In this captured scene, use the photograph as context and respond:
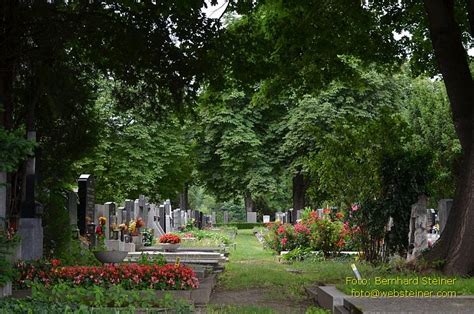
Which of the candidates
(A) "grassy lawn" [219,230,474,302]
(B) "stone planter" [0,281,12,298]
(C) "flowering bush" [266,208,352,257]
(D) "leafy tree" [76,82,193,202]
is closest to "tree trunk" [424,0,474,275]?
(A) "grassy lawn" [219,230,474,302]

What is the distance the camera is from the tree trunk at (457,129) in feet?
36.2

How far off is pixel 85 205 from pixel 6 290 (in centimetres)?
766

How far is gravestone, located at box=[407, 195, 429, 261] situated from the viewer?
42.5 ft

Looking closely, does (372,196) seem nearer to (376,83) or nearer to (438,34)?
(438,34)

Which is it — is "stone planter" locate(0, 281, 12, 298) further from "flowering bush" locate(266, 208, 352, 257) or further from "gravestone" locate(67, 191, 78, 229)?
"flowering bush" locate(266, 208, 352, 257)

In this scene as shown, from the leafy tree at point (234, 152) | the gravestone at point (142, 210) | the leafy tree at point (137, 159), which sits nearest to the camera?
the gravestone at point (142, 210)

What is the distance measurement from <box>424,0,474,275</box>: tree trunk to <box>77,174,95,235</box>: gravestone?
8.90 metres

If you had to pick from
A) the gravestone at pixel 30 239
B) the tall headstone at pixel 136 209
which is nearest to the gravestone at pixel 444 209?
the gravestone at pixel 30 239

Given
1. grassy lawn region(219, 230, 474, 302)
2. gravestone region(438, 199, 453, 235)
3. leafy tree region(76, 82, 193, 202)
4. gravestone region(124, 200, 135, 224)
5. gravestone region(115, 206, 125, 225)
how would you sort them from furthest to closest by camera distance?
leafy tree region(76, 82, 193, 202), gravestone region(124, 200, 135, 224), gravestone region(115, 206, 125, 225), gravestone region(438, 199, 453, 235), grassy lawn region(219, 230, 474, 302)

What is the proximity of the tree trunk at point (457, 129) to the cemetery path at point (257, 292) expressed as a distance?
8.72 feet

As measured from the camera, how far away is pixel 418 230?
13211 millimetres

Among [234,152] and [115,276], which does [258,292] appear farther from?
[234,152]

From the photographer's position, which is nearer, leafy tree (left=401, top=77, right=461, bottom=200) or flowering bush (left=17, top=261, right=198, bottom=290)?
flowering bush (left=17, top=261, right=198, bottom=290)

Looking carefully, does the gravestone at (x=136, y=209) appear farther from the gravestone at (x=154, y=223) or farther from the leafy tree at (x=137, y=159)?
the leafy tree at (x=137, y=159)
